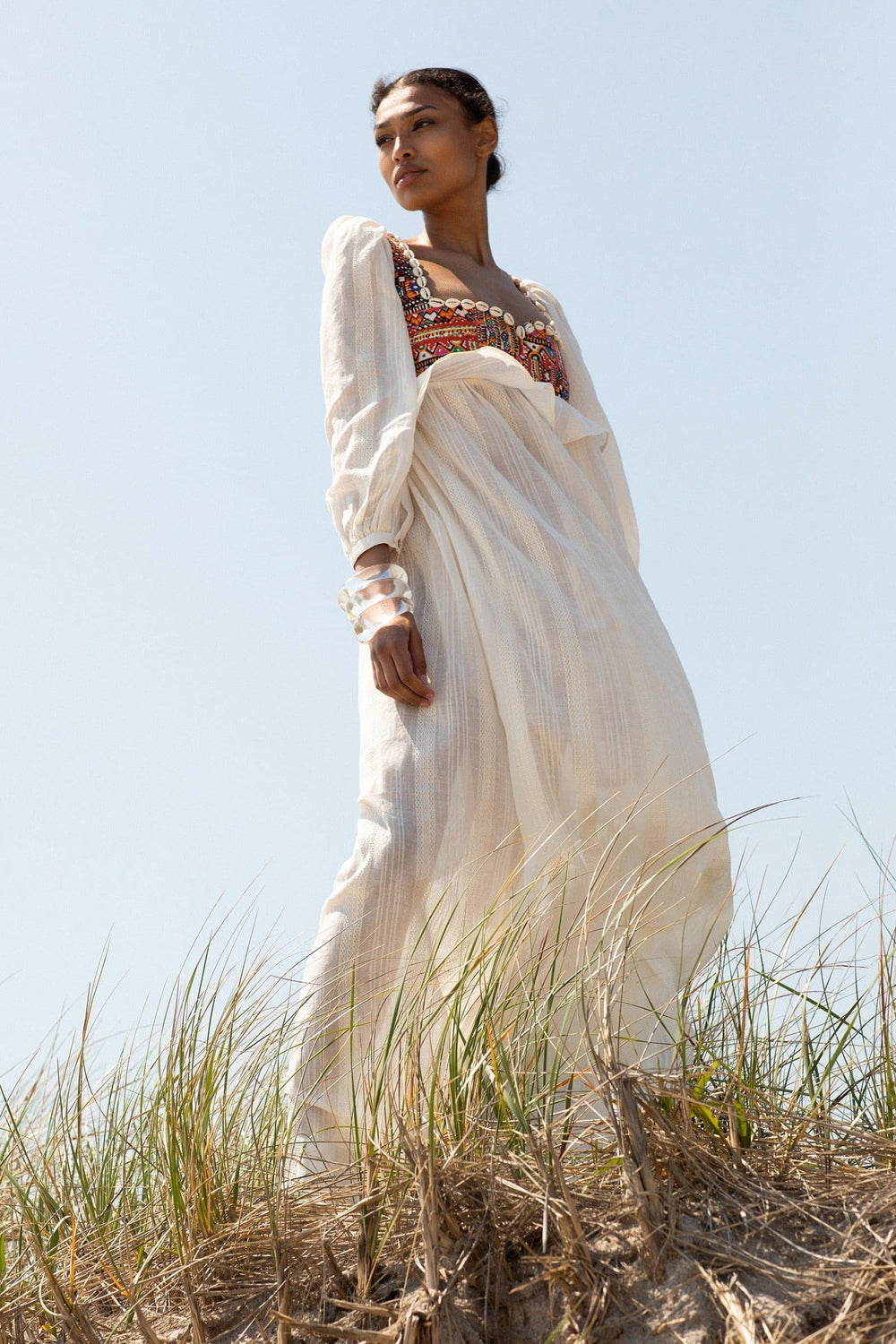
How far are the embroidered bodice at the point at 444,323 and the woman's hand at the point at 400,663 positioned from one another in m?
0.58

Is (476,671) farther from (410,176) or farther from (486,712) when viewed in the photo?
(410,176)

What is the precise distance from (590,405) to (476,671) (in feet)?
2.83

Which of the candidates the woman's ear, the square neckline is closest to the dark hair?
the woman's ear

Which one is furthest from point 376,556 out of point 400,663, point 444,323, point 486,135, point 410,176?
point 486,135

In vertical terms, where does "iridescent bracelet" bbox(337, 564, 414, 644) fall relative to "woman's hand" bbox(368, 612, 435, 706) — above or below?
above

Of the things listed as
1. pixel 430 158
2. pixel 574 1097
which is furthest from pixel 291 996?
pixel 430 158

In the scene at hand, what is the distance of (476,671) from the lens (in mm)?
2594

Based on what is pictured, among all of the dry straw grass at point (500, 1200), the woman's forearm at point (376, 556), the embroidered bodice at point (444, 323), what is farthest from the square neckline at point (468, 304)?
the dry straw grass at point (500, 1200)

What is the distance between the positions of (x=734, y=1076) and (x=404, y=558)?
4.23 feet

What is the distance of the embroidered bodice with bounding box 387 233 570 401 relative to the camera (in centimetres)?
281

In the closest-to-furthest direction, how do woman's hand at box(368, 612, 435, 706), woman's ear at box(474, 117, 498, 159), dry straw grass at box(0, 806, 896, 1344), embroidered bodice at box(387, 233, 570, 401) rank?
dry straw grass at box(0, 806, 896, 1344) → woman's hand at box(368, 612, 435, 706) → embroidered bodice at box(387, 233, 570, 401) → woman's ear at box(474, 117, 498, 159)

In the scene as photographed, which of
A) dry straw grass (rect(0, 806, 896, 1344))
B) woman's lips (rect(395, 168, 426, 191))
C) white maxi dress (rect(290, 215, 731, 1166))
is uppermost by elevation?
woman's lips (rect(395, 168, 426, 191))

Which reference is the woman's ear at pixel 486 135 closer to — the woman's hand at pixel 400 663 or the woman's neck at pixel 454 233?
the woman's neck at pixel 454 233

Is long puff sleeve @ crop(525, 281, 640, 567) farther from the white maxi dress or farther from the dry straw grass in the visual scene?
the dry straw grass
